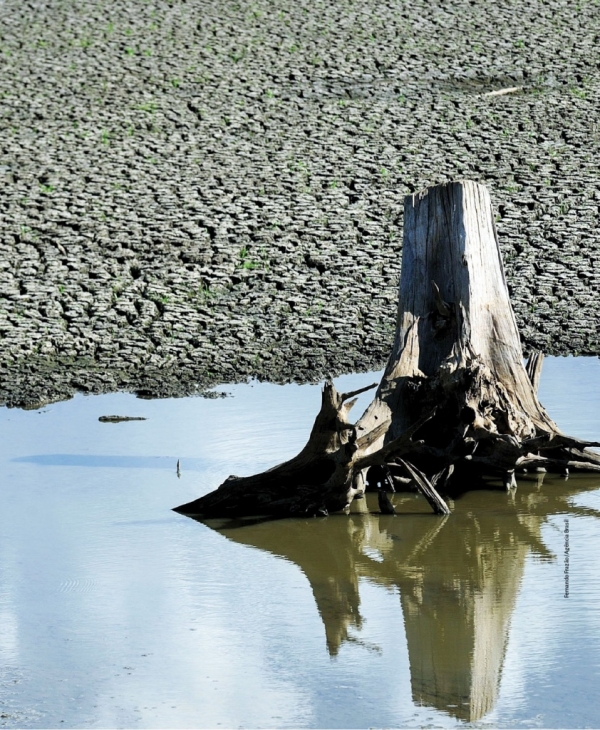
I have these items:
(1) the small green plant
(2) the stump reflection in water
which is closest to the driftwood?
(2) the stump reflection in water

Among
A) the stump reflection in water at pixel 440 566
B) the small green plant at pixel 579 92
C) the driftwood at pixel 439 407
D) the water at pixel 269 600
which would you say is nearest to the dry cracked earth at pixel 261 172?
the small green plant at pixel 579 92

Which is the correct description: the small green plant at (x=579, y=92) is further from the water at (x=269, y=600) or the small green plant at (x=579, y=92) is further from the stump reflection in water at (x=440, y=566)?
the stump reflection in water at (x=440, y=566)

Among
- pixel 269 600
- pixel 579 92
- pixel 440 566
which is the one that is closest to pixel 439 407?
pixel 440 566

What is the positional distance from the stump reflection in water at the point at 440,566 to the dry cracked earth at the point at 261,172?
2.30m

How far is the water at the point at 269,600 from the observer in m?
3.75

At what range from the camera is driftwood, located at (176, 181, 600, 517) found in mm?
5605

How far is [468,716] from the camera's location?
3.61 m

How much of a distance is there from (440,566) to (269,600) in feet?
2.43

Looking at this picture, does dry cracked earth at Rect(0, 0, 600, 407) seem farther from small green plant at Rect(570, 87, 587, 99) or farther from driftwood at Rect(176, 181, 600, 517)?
driftwood at Rect(176, 181, 600, 517)

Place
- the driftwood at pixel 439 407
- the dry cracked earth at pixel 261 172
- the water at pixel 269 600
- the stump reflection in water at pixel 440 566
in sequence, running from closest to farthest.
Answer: the water at pixel 269 600, the stump reflection in water at pixel 440 566, the driftwood at pixel 439 407, the dry cracked earth at pixel 261 172

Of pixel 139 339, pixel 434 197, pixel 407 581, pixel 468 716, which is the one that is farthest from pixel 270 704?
pixel 139 339

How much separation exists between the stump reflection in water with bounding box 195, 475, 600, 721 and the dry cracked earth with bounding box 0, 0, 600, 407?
2297mm

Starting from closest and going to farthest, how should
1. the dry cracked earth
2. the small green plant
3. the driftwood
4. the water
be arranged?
the water, the driftwood, the dry cracked earth, the small green plant

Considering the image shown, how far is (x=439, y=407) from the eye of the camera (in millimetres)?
5941
